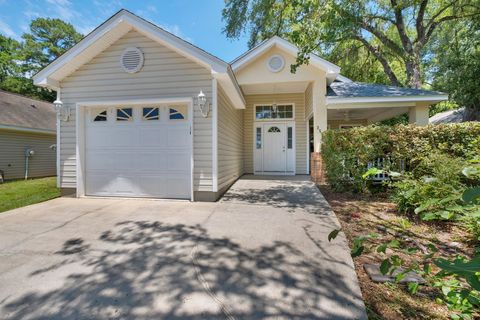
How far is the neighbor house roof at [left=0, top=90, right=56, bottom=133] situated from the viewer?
440 inches

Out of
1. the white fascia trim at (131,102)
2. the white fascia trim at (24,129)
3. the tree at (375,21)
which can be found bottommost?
the white fascia trim at (131,102)

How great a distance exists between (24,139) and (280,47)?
12.7m

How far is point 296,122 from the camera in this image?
414 inches

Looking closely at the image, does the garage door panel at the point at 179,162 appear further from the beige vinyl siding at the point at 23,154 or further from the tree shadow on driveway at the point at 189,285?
the beige vinyl siding at the point at 23,154

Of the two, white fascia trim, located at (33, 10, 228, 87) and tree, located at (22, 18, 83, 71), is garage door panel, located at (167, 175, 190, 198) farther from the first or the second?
tree, located at (22, 18, 83, 71)

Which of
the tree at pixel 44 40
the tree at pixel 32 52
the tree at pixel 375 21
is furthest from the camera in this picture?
the tree at pixel 44 40

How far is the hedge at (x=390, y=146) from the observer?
5.57 meters

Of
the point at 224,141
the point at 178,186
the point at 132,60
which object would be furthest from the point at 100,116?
the point at 224,141

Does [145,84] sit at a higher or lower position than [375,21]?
→ lower

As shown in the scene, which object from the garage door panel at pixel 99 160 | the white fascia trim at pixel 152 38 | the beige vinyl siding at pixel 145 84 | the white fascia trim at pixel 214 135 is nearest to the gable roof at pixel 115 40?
the white fascia trim at pixel 152 38

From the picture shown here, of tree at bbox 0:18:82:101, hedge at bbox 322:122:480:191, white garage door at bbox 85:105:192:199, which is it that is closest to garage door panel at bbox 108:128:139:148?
white garage door at bbox 85:105:192:199

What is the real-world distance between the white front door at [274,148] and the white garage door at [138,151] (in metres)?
5.55

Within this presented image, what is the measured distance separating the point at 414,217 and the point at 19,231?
6588mm

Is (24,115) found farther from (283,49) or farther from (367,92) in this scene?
(367,92)
